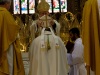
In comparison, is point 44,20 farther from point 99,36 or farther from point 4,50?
point 99,36

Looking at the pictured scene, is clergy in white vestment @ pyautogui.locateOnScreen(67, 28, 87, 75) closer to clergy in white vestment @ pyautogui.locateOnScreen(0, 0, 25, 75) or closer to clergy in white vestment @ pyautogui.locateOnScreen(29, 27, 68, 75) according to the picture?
clergy in white vestment @ pyautogui.locateOnScreen(29, 27, 68, 75)

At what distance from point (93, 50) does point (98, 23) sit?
1.06 feet

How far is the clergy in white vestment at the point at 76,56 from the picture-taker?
6582 mm

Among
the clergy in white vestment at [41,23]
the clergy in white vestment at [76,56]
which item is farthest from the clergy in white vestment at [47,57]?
the clergy in white vestment at [76,56]

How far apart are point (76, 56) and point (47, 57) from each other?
1301 millimetres

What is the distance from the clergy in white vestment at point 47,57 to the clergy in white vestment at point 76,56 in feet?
3.80

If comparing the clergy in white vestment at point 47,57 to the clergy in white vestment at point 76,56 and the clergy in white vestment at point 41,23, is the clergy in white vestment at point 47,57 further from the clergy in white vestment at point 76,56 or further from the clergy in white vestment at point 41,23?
the clergy in white vestment at point 76,56

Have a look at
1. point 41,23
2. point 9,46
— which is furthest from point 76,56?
point 9,46

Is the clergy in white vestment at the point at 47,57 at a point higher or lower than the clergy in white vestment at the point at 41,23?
lower

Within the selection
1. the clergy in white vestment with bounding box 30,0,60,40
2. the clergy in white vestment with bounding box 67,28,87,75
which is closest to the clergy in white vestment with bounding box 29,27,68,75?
the clergy in white vestment with bounding box 30,0,60,40

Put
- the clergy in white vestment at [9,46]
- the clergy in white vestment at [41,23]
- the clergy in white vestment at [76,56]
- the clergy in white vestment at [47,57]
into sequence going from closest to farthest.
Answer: the clergy in white vestment at [9,46], the clergy in white vestment at [47,57], the clergy in white vestment at [41,23], the clergy in white vestment at [76,56]

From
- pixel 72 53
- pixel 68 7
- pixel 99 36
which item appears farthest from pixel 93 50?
pixel 68 7

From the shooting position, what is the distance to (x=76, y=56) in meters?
6.58

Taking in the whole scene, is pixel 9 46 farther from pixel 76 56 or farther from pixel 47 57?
pixel 76 56
